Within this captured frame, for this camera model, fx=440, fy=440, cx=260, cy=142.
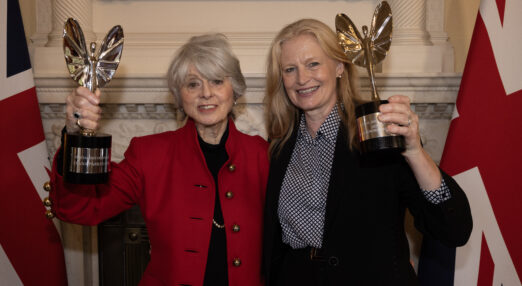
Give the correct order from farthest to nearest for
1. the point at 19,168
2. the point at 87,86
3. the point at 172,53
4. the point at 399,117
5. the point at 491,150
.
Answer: the point at 172,53 < the point at 19,168 < the point at 491,150 < the point at 87,86 < the point at 399,117

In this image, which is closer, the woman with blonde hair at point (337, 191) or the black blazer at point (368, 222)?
the woman with blonde hair at point (337, 191)

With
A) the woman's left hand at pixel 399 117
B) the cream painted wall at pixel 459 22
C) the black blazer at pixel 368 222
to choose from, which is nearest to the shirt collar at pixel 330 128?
the black blazer at pixel 368 222

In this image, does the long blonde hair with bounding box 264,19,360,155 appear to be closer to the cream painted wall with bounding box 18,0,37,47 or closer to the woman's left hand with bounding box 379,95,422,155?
the woman's left hand with bounding box 379,95,422,155

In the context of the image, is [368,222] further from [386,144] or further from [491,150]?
[491,150]

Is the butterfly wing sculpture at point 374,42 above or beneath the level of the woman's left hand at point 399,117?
above

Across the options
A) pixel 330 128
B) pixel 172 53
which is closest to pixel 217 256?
pixel 330 128

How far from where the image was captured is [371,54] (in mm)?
1263

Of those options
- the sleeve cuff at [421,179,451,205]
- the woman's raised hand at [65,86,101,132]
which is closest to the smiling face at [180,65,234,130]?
the woman's raised hand at [65,86,101,132]

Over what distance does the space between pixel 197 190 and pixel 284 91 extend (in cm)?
52

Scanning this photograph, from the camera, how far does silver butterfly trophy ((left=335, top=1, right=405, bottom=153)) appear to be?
1116 mm

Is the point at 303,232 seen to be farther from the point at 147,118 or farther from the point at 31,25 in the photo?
the point at 31,25

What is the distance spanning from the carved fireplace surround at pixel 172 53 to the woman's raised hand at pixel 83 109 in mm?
864

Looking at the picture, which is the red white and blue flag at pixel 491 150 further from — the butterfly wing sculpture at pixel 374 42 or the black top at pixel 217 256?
the black top at pixel 217 256

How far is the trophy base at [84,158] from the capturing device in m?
1.16
